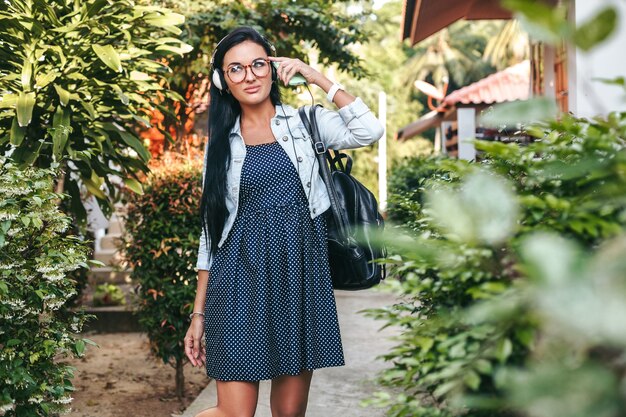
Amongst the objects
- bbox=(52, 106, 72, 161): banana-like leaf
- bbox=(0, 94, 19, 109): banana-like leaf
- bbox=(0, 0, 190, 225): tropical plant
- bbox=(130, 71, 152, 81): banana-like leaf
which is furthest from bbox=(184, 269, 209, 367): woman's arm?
bbox=(130, 71, 152, 81): banana-like leaf

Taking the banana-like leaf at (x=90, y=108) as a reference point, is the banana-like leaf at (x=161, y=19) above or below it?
above

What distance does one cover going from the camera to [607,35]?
3.28 feet

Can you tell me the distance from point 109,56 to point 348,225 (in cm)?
216

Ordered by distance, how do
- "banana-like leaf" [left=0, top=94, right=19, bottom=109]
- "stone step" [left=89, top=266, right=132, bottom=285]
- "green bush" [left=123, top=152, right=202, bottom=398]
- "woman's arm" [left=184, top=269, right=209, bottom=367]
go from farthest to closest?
"stone step" [left=89, top=266, right=132, bottom=285]
"green bush" [left=123, top=152, right=202, bottom=398]
"banana-like leaf" [left=0, top=94, right=19, bottom=109]
"woman's arm" [left=184, top=269, right=209, bottom=367]

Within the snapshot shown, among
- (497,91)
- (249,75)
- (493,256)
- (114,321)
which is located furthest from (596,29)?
(497,91)

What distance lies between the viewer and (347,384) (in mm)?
5270

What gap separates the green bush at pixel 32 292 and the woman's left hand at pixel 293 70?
3.77 feet

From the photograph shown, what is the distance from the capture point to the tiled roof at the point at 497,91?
1223 cm

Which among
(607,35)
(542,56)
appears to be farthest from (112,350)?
(607,35)

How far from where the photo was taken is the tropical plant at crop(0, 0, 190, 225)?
4.54 metres

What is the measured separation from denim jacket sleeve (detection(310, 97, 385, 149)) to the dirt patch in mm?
2410

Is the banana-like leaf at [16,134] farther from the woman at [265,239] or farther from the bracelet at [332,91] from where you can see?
the bracelet at [332,91]

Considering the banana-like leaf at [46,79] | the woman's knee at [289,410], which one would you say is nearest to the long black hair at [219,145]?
the woman's knee at [289,410]

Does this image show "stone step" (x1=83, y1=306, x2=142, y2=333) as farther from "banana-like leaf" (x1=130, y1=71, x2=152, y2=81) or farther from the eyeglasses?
the eyeglasses
